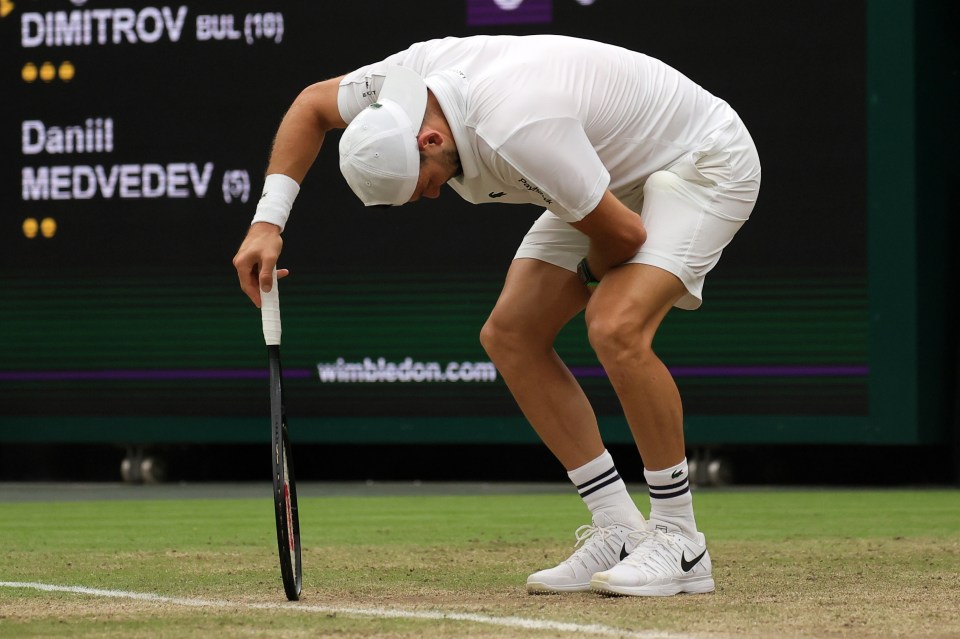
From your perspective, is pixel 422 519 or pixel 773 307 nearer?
pixel 422 519

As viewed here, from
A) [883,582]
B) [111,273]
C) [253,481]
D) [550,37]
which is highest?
[550,37]

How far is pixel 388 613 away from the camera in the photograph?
11.8 ft

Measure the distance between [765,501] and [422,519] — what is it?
184cm

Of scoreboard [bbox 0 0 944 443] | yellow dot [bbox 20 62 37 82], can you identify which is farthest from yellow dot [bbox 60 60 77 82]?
yellow dot [bbox 20 62 37 82]

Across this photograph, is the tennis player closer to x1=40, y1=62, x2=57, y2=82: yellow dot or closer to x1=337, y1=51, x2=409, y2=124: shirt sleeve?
x1=337, y1=51, x2=409, y2=124: shirt sleeve

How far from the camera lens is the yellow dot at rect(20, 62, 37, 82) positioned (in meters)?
9.53

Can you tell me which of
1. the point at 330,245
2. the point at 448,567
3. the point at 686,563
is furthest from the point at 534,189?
the point at 330,245

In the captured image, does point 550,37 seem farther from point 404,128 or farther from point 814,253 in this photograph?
point 814,253

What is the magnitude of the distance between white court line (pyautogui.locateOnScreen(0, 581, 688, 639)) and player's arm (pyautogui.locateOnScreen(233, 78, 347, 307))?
28.5 inches

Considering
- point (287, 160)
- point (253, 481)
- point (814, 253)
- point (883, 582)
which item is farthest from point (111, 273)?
point (883, 582)

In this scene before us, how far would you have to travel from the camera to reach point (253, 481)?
1007cm

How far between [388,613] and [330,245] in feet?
18.7

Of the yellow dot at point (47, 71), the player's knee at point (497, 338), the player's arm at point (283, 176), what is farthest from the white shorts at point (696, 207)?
the yellow dot at point (47, 71)

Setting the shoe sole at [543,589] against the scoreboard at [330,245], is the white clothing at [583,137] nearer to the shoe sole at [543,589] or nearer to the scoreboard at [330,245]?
the shoe sole at [543,589]
